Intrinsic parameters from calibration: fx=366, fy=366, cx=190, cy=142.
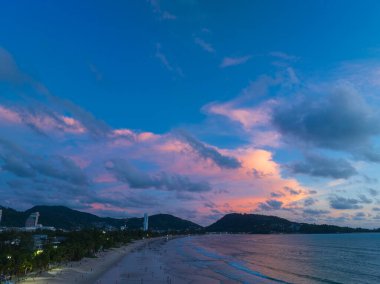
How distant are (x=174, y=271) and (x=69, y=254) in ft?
83.1

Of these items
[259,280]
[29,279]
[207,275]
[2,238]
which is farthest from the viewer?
[2,238]

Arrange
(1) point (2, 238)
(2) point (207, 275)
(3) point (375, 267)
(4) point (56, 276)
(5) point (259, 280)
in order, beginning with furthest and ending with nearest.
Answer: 1. (1) point (2, 238)
2. (3) point (375, 267)
3. (2) point (207, 275)
4. (5) point (259, 280)
5. (4) point (56, 276)

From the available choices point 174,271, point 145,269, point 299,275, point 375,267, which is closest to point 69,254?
point 145,269

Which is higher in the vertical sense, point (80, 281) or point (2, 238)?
point (2, 238)

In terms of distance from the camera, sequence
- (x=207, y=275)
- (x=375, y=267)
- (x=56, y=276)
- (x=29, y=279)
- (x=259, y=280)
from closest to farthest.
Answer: (x=29, y=279), (x=56, y=276), (x=259, y=280), (x=207, y=275), (x=375, y=267)

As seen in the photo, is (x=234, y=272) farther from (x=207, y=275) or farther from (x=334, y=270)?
(x=334, y=270)

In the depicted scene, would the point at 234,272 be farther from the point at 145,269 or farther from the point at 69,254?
the point at 69,254

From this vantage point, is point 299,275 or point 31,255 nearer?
point 31,255

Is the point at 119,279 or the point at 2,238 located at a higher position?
the point at 2,238

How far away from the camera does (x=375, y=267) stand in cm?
9250

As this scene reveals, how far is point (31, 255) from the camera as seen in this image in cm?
6412

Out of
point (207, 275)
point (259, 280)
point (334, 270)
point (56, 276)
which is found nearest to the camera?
point (56, 276)

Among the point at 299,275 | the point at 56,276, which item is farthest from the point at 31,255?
the point at 299,275

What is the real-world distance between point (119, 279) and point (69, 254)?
25.4 meters
